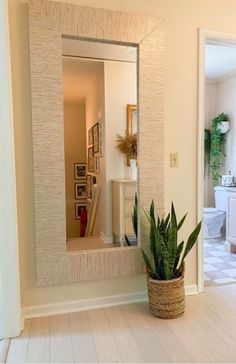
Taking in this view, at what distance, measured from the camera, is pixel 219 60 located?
3.72 metres

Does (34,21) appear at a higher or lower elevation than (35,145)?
higher

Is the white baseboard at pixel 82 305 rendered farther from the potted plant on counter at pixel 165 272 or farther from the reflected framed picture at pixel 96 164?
the reflected framed picture at pixel 96 164

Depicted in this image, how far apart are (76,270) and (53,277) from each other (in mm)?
160

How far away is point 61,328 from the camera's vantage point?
1.86 meters

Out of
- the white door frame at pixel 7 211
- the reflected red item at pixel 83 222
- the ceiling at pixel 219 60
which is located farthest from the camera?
the ceiling at pixel 219 60

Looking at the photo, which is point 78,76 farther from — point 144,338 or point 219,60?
point 219,60

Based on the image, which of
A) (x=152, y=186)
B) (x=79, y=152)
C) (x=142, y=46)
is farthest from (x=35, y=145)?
(x=142, y=46)

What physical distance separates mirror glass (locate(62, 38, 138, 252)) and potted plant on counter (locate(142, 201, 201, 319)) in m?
0.27

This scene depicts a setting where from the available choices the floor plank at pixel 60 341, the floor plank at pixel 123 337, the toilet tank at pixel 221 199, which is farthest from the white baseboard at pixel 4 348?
the toilet tank at pixel 221 199

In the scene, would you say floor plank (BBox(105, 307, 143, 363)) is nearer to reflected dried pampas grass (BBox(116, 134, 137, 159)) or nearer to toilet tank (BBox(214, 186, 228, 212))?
reflected dried pampas grass (BBox(116, 134, 137, 159))

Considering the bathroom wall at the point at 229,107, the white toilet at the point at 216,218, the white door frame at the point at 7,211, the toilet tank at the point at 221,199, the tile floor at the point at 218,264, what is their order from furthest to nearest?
the bathroom wall at the point at 229,107 → the white toilet at the point at 216,218 → the toilet tank at the point at 221,199 → the tile floor at the point at 218,264 → the white door frame at the point at 7,211

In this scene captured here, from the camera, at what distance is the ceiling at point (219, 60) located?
3.33m

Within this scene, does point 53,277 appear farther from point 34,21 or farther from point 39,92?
point 34,21

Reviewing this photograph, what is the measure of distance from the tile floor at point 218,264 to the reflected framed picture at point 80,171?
1.43 meters
